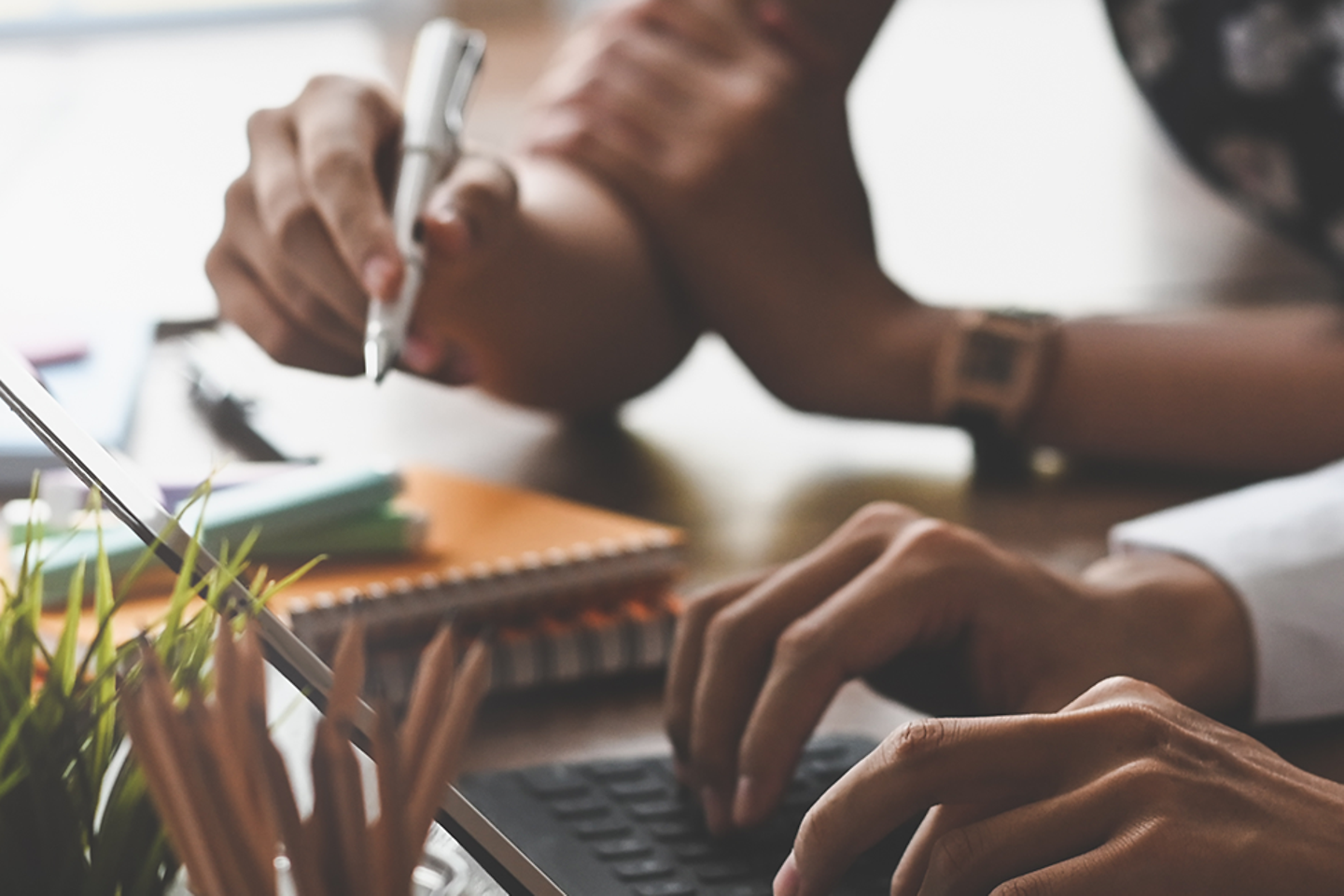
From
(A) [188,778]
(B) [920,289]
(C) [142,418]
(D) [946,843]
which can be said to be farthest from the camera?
(B) [920,289]

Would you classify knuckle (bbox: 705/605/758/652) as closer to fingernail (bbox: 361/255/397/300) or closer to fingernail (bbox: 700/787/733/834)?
fingernail (bbox: 700/787/733/834)

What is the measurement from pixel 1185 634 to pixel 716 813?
189mm

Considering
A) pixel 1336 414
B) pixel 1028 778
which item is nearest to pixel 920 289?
pixel 1336 414

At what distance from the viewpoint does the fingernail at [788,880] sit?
1.07 ft

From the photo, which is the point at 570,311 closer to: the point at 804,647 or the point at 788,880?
the point at 804,647

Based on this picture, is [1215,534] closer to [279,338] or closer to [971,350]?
[971,350]

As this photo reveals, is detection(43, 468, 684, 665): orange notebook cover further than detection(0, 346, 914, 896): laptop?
Yes

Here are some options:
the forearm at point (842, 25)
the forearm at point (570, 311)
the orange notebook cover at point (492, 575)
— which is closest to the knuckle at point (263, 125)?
the forearm at point (570, 311)

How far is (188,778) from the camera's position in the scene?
0.19 metres

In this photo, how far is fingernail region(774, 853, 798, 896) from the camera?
0.32 meters

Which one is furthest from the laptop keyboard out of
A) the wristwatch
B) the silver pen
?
the wristwatch

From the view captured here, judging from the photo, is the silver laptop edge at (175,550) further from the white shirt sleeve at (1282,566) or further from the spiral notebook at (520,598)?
the white shirt sleeve at (1282,566)

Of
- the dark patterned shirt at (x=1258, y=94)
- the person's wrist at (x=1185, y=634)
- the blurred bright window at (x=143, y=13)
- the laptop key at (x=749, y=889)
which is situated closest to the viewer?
the laptop key at (x=749, y=889)

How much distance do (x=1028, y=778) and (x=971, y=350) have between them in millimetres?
485
